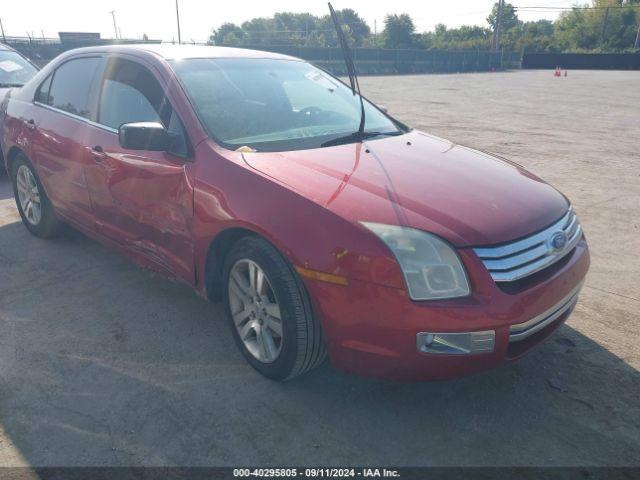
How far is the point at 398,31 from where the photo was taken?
7431 centimetres

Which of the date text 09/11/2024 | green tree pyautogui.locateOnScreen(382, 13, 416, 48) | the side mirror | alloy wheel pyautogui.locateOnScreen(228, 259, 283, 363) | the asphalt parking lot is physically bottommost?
the date text 09/11/2024

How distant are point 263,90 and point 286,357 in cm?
185

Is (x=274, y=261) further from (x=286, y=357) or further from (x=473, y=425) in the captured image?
(x=473, y=425)

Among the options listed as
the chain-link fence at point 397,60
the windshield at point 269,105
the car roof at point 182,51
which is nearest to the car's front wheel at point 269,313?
the windshield at point 269,105

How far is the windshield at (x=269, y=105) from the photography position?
10.3 feet

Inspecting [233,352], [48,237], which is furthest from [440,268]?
[48,237]

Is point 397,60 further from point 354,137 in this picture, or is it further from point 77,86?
point 354,137

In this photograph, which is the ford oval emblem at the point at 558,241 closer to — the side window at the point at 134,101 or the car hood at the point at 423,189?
the car hood at the point at 423,189

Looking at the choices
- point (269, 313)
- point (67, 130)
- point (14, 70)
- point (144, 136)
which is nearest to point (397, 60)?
point (14, 70)

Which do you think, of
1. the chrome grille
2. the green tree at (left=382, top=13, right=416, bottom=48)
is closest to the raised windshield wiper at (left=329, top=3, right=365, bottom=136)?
the chrome grille

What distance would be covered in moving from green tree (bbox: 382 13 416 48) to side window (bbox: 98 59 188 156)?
7490 cm

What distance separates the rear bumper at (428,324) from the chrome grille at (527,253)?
2.3 inches

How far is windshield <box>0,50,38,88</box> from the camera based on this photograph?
7.35 metres

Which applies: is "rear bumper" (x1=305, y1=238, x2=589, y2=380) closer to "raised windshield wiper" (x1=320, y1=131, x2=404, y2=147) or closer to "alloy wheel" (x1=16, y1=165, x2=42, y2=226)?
"raised windshield wiper" (x1=320, y1=131, x2=404, y2=147)
